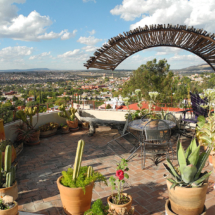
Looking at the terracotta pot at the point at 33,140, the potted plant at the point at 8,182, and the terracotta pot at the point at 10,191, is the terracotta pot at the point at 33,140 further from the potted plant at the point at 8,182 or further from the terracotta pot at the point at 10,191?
the terracotta pot at the point at 10,191

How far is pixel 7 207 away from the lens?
6.88 ft

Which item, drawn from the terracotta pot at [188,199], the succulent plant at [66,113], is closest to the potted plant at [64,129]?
the succulent plant at [66,113]

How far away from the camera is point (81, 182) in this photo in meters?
2.26

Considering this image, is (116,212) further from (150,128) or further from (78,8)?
(78,8)

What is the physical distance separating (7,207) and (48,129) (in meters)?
4.19

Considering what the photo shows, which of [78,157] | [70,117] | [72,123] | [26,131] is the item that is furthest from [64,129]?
[78,157]

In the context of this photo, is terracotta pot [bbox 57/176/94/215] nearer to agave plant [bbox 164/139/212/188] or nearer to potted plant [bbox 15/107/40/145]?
agave plant [bbox 164/139/212/188]

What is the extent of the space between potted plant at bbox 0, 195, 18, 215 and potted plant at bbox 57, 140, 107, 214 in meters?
0.50

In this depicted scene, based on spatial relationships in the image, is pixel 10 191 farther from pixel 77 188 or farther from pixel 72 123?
pixel 72 123

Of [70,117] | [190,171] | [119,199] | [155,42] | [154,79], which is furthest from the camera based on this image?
[154,79]

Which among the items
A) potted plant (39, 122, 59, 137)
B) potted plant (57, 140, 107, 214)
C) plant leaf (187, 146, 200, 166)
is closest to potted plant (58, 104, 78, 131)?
potted plant (39, 122, 59, 137)

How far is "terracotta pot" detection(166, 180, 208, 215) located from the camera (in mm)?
1882

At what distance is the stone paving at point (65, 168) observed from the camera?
2631 mm

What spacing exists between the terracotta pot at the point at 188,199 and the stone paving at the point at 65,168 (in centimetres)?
60
